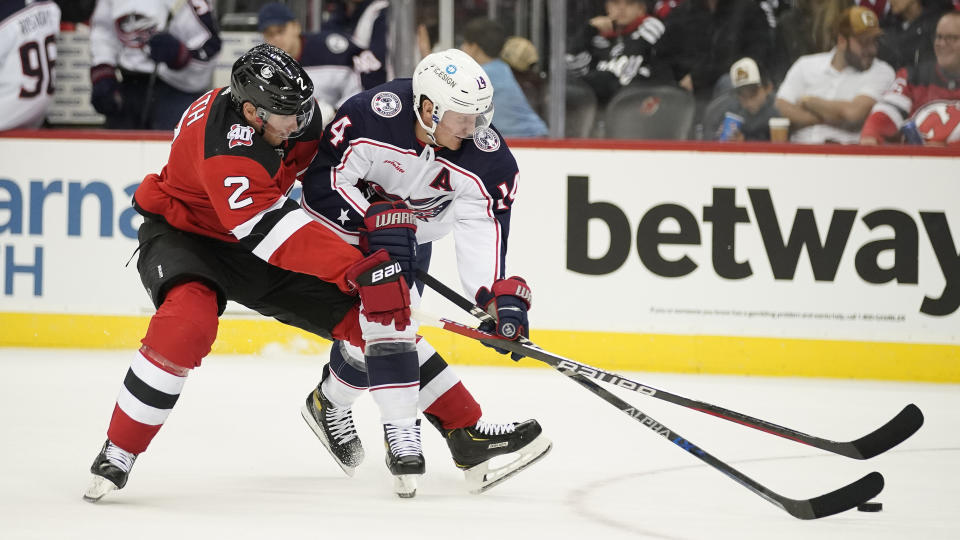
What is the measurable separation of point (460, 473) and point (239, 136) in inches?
44.1

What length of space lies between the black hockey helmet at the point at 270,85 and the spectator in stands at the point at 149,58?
2858 millimetres

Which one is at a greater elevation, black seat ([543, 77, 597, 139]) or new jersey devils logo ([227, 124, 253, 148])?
new jersey devils logo ([227, 124, 253, 148])

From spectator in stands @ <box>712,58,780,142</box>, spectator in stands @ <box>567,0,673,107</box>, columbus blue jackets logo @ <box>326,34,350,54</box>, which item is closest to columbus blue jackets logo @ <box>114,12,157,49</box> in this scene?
columbus blue jackets logo @ <box>326,34,350,54</box>

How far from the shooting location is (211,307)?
314 cm

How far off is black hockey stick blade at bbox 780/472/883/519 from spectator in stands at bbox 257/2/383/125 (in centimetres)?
341

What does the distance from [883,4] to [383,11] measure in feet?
7.11

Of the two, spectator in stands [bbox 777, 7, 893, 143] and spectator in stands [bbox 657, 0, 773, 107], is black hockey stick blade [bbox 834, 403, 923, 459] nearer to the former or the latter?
spectator in stands [bbox 777, 7, 893, 143]

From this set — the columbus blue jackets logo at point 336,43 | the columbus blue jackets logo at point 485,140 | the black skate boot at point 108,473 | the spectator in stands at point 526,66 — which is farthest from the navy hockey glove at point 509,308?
the columbus blue jackets logo at point 336,43

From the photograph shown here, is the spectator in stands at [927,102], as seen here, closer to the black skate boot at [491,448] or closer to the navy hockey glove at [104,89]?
the black skate boot at [491,448]

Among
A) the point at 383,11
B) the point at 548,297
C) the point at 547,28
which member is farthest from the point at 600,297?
the point at 383,11

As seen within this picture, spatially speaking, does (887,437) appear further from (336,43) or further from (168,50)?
(168,50)

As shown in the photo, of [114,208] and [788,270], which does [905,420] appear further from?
[114,208]

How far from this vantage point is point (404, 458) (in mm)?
3160

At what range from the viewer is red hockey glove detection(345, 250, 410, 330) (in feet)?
9.91
